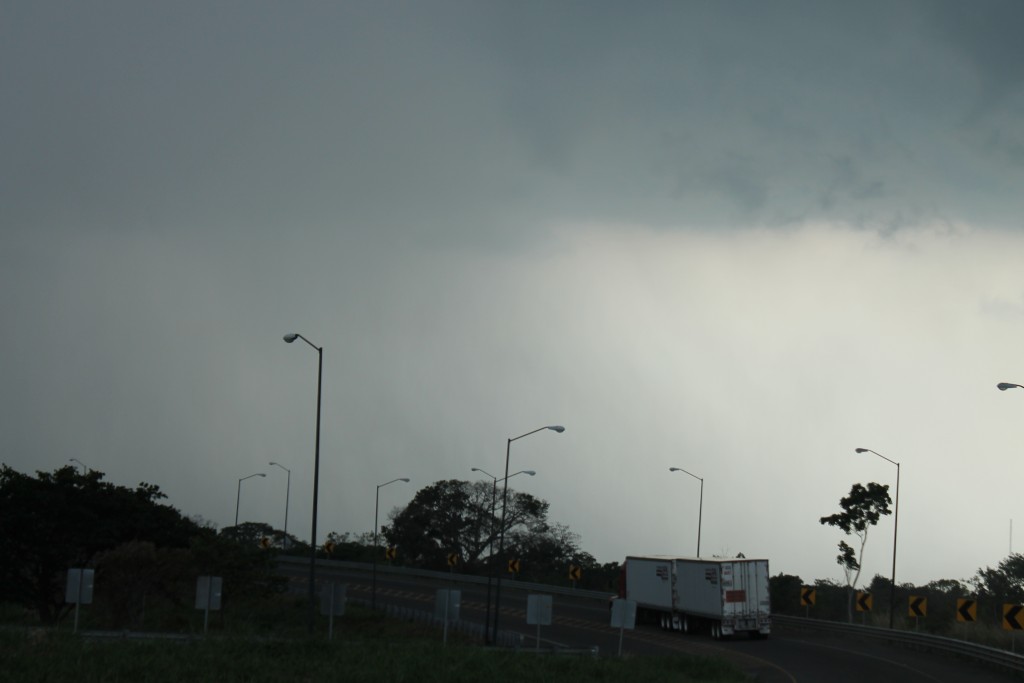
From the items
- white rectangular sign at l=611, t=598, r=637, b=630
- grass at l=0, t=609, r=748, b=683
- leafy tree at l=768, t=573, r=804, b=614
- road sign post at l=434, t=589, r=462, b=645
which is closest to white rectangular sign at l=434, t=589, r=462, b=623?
road sign post at l=434, t=589, r=462, b=645

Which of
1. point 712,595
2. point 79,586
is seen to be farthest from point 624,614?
point 712,595

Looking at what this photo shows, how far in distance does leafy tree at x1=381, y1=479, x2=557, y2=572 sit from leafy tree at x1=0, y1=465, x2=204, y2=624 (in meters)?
69.7

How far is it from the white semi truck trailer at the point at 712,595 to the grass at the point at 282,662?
18426mm

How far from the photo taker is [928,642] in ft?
154

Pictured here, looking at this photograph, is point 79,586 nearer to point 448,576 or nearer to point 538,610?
point 538,610

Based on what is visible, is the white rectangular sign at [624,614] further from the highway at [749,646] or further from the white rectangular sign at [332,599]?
the white rectangular sign at [332,599]

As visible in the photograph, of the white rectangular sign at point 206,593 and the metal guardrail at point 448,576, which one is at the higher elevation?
the white rectangular sign at point 206,593

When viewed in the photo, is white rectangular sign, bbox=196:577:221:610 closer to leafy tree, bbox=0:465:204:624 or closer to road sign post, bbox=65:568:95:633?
road sign post, bbox=65:568:95:633

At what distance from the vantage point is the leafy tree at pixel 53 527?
5031 cm

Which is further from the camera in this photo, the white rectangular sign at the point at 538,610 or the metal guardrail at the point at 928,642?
the metal guardrail at the point at 928,642

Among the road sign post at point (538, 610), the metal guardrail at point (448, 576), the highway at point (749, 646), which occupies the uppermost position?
the road sign post at point (538, 610)

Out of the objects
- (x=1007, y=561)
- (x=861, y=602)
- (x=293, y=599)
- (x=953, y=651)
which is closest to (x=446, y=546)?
(x=293, y=599)

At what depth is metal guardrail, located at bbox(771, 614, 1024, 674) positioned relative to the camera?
3875 cm

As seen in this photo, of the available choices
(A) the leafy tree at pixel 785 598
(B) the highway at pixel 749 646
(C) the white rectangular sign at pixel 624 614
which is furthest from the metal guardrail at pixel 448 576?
(C) the white rectangular sign at pixel 624 614
